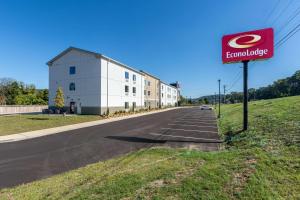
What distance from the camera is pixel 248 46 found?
36.5 feet

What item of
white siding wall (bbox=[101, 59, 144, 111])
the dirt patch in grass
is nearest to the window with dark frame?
white siding wall (bbox=[101, 59, 144, 111])

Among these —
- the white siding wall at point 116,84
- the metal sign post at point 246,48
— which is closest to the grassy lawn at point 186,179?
the metal sign post at point 246,48

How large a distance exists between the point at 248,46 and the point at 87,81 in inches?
984

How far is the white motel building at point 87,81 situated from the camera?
28609mm

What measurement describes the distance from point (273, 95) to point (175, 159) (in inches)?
4119

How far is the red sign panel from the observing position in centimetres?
1072

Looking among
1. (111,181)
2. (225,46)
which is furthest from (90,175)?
(225,46)

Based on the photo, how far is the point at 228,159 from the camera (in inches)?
235

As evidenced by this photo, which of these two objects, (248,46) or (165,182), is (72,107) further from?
(165,182)

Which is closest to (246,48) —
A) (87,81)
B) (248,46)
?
(248,46)

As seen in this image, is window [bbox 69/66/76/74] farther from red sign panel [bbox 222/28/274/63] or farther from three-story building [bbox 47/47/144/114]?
red sign panel [bbox 222/28/274/63]

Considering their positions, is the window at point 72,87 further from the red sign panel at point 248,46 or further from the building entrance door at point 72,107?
the red sign panel at point 248,46

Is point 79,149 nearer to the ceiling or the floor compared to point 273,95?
nearer to the floor

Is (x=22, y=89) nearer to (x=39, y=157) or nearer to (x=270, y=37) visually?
(x=39, y=157)
